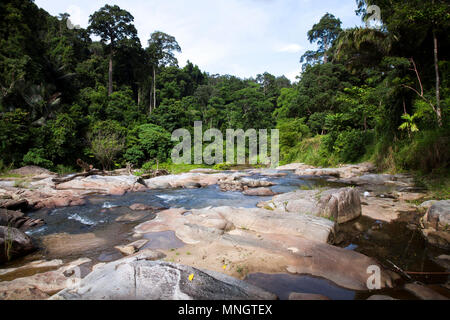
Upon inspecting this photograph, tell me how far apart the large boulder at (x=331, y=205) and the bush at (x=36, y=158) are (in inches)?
686

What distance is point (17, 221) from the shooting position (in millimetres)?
5297

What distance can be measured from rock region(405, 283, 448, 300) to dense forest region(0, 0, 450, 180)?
6.95 metres

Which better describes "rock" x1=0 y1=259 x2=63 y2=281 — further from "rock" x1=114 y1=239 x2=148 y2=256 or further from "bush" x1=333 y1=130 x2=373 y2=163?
"bush" x1=333 y1=130 x2=373 y2=163

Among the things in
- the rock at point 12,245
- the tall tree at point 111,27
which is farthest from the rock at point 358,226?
the tall tree at point 111,27

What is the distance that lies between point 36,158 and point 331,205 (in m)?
18.8

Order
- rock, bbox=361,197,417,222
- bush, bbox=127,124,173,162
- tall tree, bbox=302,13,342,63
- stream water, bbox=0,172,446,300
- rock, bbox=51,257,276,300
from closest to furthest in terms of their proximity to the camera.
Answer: rock, bbox=51,257,276,300, stream water, bbox=0,172,446,300, rock, bbox=361,197,417,222, bush, bbox=127,124,173,162, tall tree, bbox=302,13,342,63

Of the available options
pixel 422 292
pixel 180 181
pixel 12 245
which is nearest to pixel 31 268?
pixel 12 245

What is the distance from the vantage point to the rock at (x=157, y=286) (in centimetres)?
202

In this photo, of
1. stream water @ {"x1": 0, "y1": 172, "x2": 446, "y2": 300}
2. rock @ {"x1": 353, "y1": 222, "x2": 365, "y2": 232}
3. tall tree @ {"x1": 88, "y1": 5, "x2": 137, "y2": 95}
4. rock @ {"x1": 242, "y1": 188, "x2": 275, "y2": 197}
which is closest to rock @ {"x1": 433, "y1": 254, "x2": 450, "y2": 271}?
→ stream water @ {"x1": 0, "y1": 172, "x2": 446, "y2": 300}

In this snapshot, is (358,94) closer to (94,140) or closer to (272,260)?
(272,260)

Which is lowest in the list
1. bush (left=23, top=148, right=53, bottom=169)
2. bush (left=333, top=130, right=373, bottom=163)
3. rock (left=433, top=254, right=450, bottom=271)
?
rock (left=433, top=254, right=450, bottom=271)

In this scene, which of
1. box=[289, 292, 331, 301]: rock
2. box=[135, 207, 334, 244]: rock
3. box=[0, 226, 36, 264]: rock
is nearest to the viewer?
box=[289, 292, 331, 301]: rock

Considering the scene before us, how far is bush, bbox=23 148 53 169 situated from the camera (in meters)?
15.3

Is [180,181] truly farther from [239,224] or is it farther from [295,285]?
[295,285]
